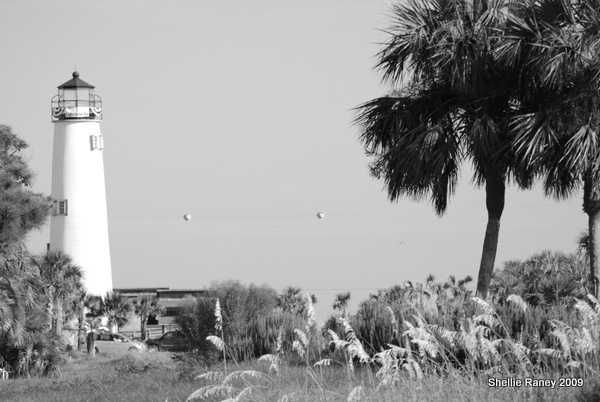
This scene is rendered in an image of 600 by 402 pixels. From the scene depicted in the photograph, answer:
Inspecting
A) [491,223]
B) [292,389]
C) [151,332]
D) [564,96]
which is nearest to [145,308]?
[151,332]

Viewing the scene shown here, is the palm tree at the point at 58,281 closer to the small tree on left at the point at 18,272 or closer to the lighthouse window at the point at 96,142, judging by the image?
the lighthouse window at the point at 96,142

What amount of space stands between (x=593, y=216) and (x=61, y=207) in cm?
3587

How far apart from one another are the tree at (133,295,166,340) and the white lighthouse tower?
688cm

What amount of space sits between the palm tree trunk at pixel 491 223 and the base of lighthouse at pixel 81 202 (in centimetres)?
3303

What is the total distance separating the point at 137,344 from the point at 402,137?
29.3 meters

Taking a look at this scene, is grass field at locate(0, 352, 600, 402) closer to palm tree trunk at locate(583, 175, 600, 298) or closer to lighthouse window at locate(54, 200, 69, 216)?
palm tree trunk at locate(583, 175, 600, 298)

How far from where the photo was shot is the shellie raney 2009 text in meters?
8.62

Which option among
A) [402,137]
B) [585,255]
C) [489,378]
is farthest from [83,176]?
[489,378]

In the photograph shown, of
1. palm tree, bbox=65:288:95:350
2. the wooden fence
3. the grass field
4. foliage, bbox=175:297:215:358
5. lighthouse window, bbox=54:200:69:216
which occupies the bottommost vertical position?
the grass field

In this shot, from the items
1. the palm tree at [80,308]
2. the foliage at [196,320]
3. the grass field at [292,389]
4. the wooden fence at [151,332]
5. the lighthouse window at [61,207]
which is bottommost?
the grass field at [292,389]

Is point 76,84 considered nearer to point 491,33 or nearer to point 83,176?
point 83,176

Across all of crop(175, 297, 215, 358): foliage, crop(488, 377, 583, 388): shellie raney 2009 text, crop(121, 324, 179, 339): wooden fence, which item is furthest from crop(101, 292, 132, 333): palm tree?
crop(488, 377, 583, 388): shellie raney 2009 text

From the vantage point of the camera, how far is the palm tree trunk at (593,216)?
17.3 meters

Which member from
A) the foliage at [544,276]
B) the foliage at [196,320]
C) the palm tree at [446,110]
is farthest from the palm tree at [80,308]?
the palm tree at [446,110]
